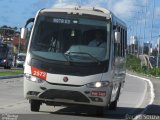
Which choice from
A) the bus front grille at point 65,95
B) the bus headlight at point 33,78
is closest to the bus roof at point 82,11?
the bus headlight at point 33,78

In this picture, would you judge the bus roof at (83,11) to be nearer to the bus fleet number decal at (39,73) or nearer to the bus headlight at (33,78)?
the bus fleet number decal at (39,73)

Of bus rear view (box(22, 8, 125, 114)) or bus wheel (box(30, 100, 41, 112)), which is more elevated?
bus rear view (box(22, 8, 125, 114))

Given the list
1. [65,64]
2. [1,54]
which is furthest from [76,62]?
[1,54]

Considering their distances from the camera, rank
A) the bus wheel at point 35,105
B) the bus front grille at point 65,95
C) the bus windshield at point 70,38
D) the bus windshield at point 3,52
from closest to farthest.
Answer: the bus front grille at point 65,95 < the bus windshield at point 70,38 < the bus wheel at point 35,105 < the bus windshield at point 3,52

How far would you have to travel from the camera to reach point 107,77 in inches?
634

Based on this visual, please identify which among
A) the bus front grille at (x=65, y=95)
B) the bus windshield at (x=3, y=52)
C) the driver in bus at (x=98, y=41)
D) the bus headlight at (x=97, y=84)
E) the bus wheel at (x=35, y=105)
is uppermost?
the driver in bus at (x=98, y=41)

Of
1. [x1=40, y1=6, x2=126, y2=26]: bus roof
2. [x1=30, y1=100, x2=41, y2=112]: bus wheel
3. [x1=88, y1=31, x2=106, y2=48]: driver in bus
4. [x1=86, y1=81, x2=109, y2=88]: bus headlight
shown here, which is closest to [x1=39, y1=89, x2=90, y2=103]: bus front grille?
[x1=86, y1=81, x2=109, y2=88]: bus headlight

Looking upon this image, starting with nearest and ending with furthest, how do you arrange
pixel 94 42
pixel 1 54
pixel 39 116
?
1. pixel 39 116
2. pixel 94 42
3. pixel 1 54

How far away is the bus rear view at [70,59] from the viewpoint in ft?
51.8

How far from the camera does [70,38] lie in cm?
1664

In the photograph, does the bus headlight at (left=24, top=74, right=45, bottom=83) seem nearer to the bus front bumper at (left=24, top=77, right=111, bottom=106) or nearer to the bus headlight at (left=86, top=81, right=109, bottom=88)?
the bus front bumper at (left=24, top=77, right=111, bottom=106)

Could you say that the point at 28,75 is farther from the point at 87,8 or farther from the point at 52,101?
the point at 87,8

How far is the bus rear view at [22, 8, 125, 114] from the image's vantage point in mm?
15797

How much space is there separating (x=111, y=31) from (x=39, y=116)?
3.29 metres
